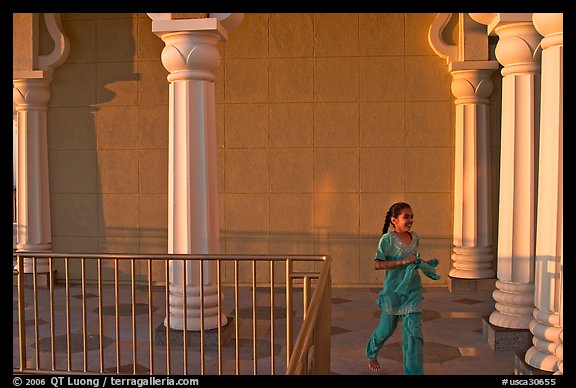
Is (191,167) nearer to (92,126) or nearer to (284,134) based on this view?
(284,134)

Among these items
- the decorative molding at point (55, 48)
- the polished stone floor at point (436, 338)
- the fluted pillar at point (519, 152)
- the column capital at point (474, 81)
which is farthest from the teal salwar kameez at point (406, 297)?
the decorative molding at point (55, 48)

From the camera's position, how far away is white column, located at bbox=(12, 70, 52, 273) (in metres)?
9.74

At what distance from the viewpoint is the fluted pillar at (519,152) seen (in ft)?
→ 19.8

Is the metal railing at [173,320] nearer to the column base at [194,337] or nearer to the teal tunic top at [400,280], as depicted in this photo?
the column base at [194,337]

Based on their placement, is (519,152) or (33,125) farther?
(33,125)

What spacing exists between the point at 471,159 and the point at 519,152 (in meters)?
3.05

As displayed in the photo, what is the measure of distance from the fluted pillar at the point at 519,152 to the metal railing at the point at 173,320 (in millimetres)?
2334

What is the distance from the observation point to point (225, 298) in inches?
348

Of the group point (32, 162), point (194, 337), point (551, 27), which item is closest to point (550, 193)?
point (551, 27)

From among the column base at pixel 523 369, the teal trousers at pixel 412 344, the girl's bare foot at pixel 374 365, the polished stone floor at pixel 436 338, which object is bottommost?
the polished stone floor at pixel 436 338

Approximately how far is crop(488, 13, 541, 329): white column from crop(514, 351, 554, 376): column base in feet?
2.54

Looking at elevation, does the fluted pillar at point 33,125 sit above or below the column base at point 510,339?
above

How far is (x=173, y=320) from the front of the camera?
6.31 metres
